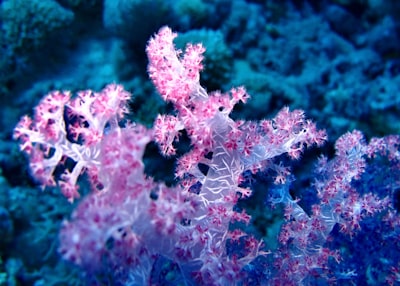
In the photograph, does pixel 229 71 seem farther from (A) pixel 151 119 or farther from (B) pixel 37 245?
(B) pixel 37 245

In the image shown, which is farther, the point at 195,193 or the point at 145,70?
the point at 145,70

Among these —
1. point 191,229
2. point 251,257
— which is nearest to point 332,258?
point 251,257

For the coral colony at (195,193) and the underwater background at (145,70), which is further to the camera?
the underwater background at (145,70)

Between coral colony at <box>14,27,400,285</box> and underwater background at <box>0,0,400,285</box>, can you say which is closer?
coral colony at <box>14,27,400,285</box>
